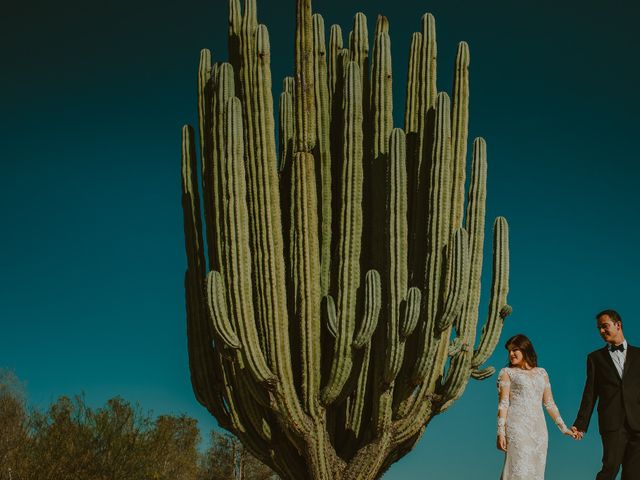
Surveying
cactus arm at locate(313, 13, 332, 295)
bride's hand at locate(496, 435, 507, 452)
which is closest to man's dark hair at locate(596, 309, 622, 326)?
bride's hand at locate(496, 435, 507, 452)

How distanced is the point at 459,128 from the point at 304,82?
2048 millimetres

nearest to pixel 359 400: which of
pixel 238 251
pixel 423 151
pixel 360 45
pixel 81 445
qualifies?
pixel 238 251

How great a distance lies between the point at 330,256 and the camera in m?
8.73

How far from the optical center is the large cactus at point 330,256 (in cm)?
800

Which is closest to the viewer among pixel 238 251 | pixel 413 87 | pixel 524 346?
pixel 524 346

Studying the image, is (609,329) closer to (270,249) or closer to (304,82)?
(270,249)

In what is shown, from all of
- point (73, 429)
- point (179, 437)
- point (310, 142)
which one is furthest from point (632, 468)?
point (179, 437)

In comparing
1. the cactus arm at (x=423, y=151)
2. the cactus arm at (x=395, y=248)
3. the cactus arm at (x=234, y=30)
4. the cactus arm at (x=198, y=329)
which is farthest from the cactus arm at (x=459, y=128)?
the cactus arm at (x=198, y=329)

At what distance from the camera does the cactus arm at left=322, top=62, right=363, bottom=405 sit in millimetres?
8016

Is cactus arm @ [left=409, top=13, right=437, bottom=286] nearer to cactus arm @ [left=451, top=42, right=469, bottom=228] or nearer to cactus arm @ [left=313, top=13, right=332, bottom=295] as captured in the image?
cactus arm @ [left=451, top=42, right=469, bottom=228]

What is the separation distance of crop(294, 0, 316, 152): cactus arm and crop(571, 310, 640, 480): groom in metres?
4.07

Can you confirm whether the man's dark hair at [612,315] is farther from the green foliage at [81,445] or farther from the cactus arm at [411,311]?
the green foliage at [81,445]

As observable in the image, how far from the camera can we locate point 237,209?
7949 mm

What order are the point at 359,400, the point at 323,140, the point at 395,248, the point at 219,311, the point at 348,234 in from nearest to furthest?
the point at 219,311, the point at 395,248, the point at 348,234, the point at 359,400, the point at 323,140
